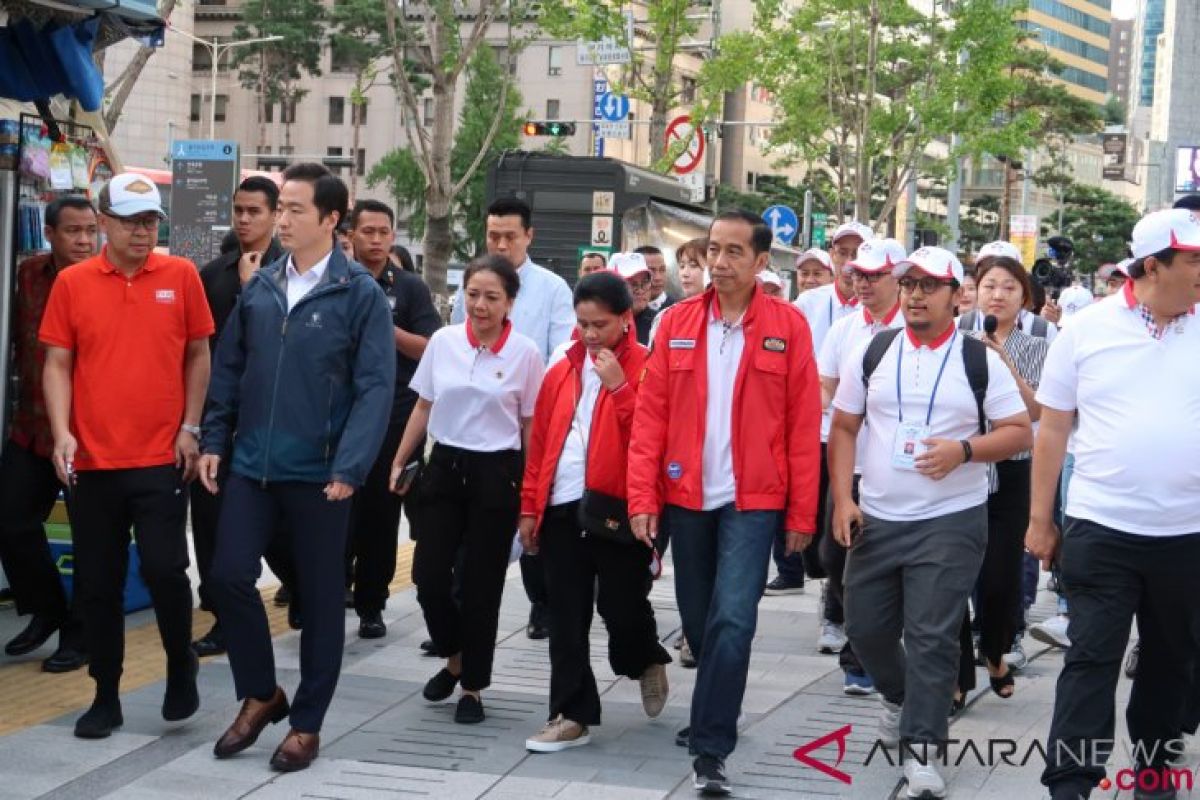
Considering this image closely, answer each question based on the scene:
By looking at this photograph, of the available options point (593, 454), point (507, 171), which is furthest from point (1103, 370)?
point (507, 171)

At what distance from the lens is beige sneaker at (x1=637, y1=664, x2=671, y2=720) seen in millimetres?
7324

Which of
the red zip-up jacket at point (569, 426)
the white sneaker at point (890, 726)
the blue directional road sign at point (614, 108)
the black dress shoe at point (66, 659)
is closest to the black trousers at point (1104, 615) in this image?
the white sneaker at point (890, 726)

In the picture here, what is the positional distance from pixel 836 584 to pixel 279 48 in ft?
260

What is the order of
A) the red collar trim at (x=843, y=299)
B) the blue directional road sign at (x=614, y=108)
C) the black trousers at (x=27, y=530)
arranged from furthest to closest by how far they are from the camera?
the blue directional road sign at (x=614, y=108) < the red collar trim at (x=843, y=299) < the black trousers at (x=27, y=530)

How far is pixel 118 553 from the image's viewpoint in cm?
693

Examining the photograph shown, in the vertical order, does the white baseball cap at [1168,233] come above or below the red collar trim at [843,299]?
above

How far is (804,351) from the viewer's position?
21.5ft

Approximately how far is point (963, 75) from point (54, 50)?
30.1m

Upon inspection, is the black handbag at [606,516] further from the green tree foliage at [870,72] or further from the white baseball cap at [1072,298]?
the green tree foliage at [870,72]

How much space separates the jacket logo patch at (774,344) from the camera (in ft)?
21.3

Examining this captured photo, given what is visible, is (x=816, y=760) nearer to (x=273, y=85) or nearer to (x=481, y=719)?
(x=481, y=719)

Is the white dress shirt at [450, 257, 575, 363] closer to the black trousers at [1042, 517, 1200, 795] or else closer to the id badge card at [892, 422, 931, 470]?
the id badge card at [892, 422, 931, 470]

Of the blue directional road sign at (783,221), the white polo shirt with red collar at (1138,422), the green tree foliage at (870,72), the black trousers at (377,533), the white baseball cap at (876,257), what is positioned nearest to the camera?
the white polo shirt with red collar at (1138,422)

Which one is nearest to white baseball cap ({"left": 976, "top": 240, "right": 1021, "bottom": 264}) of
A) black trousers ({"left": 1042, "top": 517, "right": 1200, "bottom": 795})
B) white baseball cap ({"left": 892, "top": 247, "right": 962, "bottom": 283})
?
white baseball cap ({"left": 892, "top": 247, "right": 962, "bottom": 283})
